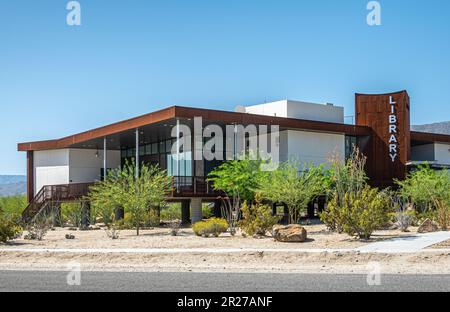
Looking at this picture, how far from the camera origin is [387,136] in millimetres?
39188

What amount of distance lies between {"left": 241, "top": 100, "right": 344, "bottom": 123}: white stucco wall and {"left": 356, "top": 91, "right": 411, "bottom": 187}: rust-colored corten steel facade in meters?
1.86

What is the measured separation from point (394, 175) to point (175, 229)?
20069 mm

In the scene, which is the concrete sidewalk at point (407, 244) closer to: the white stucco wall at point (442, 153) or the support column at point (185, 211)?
the support column at point (185, 211)

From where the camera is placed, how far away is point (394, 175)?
1548 inches

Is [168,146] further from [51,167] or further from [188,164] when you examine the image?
[51,167]

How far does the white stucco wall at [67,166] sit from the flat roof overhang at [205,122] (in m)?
2.45

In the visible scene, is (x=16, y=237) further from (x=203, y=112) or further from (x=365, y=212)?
(x=365, y=212)

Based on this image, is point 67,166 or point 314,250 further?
point 67,166

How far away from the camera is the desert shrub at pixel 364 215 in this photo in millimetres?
19484

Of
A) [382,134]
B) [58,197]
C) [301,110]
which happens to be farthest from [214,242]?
[382,134]

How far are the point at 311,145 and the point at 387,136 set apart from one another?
21.5ft
